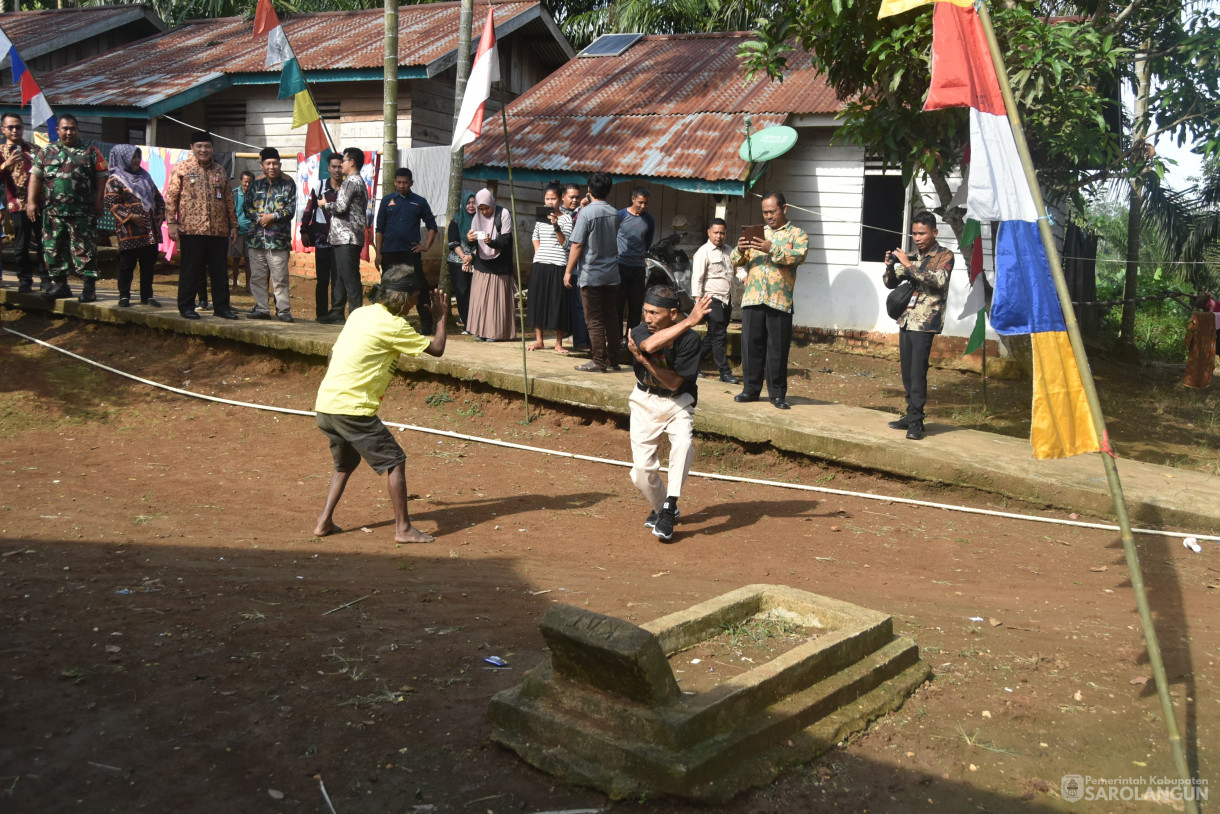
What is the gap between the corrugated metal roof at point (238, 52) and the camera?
51.2 ft

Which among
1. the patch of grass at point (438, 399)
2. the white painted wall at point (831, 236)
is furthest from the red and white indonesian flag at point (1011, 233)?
the white painted wall at point (831, 236)

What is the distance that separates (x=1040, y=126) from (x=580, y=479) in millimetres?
5739

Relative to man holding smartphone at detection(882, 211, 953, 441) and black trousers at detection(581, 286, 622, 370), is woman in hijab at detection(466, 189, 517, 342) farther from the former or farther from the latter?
man holding smartphone at detection(882, 211, 953, 441)

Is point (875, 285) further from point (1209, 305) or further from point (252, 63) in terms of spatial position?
point (252, 63)

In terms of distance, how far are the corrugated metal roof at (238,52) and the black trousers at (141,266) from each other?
5.84 m

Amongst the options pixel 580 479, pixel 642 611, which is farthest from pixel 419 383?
pixel 642 611

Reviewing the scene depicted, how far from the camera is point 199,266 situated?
10.2m

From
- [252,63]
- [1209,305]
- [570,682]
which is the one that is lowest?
[570,682]

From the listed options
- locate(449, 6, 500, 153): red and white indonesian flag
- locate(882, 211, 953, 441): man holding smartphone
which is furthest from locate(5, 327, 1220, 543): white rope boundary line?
locate(449, 6, 500, 153): red and white indonesian flag

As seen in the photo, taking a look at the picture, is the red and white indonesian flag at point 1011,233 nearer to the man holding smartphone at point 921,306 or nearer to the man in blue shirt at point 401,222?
the man holding smartphone at point 921,306

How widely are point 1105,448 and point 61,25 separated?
Answer: 74.8 ft

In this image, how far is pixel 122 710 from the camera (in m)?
3.61

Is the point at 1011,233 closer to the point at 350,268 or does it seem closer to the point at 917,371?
the point at 917,371

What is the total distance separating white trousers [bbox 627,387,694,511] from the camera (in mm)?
6070
